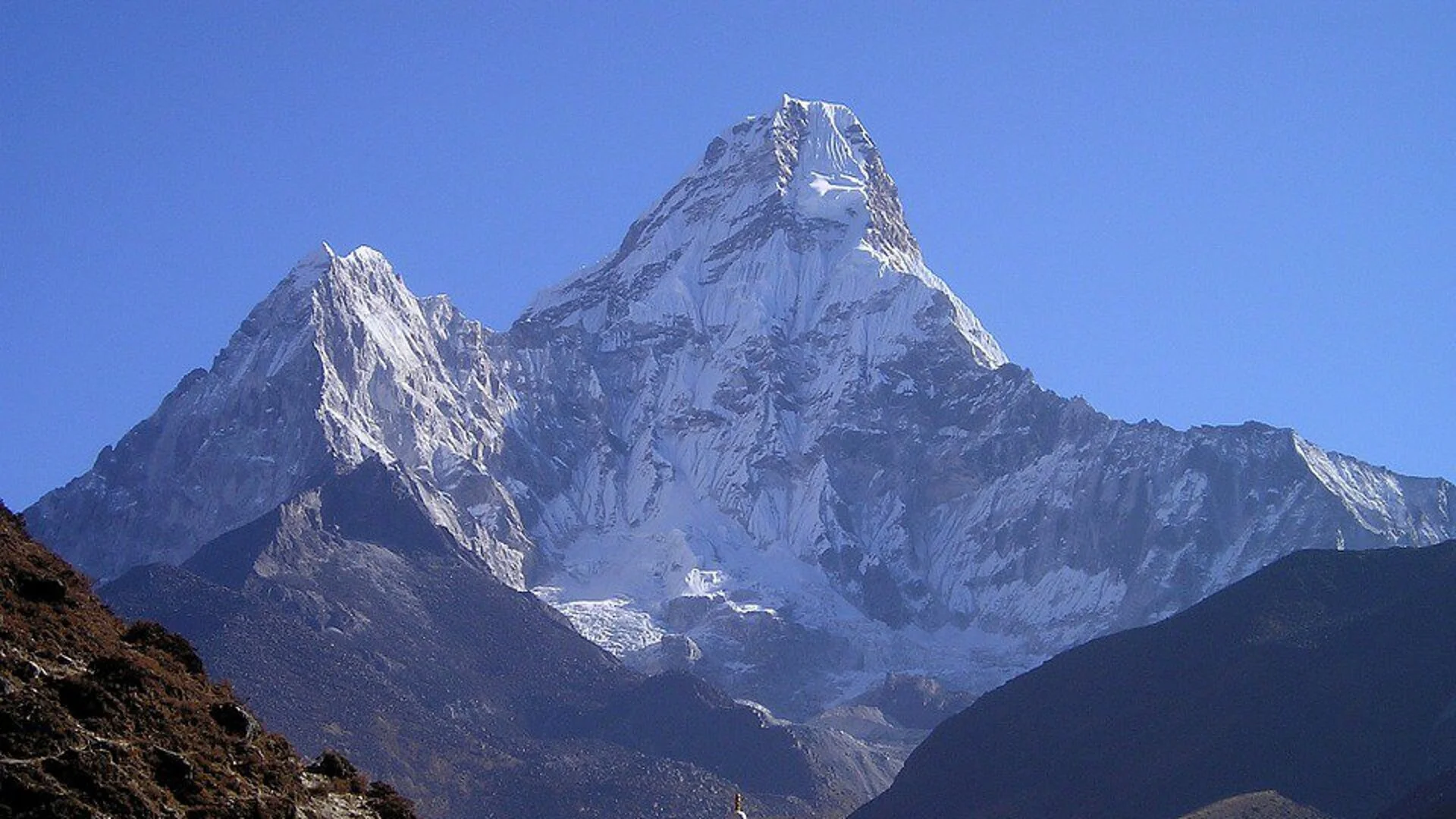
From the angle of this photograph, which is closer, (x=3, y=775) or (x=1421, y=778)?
(x=3, y=775)

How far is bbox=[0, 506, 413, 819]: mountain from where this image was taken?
150 feet

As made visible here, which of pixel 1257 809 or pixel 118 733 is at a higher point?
pixel 1257 809

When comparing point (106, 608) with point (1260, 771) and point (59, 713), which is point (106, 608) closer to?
point (59, 713)

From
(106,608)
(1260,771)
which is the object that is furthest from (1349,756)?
(106,608)

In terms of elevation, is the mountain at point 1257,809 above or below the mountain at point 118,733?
above

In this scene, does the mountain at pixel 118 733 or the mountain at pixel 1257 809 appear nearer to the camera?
the mountain at pixel 118 733

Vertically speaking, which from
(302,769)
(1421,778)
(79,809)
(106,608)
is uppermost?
(1421,778)

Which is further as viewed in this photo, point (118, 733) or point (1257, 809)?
point (1257, 809)

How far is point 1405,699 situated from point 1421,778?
20.5m

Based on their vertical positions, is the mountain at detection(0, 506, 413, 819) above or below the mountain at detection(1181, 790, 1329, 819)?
below

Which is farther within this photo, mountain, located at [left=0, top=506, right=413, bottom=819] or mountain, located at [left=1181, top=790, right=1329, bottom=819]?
mountain, located at [left=1181, top=790, right=1329, bottom=819]

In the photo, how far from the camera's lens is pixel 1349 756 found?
188750mm

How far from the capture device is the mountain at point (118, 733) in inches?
1801

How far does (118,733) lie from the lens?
4947 cm
